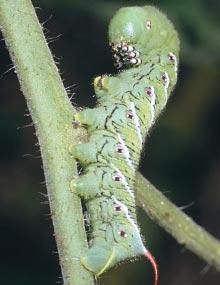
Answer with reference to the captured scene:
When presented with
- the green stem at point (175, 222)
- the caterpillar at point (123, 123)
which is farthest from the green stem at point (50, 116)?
the green stem at point (175, 222)

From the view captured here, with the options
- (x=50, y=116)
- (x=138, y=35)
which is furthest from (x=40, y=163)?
(x=50, y=116)

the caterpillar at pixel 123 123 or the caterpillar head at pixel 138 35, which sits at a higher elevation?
the caterpillar head at pixel 138 35

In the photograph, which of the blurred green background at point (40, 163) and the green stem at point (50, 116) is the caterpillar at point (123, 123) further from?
the blurred green background at point (40, 163)

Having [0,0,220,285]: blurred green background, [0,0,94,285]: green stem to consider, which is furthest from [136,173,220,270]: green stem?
[0,0,220,285]: blurred green background

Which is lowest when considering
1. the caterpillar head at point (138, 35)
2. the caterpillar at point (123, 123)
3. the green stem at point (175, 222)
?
the green stem at point (175, 222)

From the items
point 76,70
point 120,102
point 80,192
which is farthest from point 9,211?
point 80,192

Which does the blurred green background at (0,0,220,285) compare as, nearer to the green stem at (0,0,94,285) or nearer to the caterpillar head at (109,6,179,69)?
the caterpillar head at (109,6,179,69)
